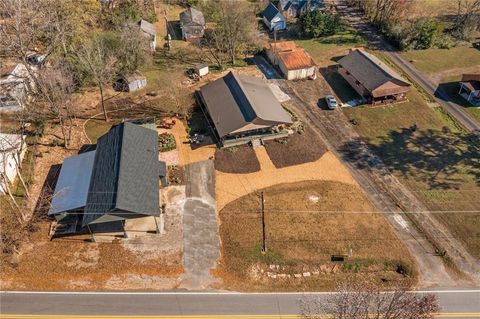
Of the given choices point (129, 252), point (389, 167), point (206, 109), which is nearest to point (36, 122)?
point (206, 109)

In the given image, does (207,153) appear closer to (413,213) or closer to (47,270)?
(47,270)

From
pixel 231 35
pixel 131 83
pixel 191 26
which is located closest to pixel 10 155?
pixel 131 83

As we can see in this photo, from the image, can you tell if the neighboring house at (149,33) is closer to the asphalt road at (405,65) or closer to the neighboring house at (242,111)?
the neighboring house at (242,111)

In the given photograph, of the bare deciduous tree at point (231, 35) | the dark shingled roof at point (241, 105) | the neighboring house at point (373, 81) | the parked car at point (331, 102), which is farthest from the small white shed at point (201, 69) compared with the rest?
the neighboring house at point (373, 81)

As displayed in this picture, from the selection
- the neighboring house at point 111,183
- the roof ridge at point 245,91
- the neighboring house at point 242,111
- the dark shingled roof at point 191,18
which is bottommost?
the neighboring house at point 111,183

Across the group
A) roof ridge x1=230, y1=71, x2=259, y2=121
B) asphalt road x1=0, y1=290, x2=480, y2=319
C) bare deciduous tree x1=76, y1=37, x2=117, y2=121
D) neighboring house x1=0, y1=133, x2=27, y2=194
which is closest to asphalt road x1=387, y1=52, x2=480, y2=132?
asphalt road x1=0, y1=290, x2=480, y2=319
